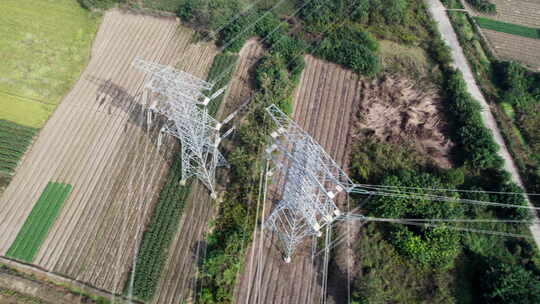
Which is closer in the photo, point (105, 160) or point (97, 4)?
point (105, 160)

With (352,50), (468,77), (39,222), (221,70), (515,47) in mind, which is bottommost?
(39,222)

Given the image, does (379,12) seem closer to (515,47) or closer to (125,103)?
(515,47)

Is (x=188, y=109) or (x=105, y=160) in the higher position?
(x=188, y=109)

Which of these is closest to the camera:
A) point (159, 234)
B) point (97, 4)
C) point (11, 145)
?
point (159, 234)

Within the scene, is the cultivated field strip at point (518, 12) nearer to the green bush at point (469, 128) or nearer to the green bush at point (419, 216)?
the green bush at point (469, 128)

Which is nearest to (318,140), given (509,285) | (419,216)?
(419,216)

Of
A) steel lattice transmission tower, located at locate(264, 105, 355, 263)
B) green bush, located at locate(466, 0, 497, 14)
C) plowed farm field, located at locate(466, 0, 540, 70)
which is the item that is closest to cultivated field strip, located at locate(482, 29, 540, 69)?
plowed farm field, located at locate(466, 0, 540, 70)

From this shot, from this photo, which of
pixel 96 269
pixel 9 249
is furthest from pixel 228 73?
pixel 9 249

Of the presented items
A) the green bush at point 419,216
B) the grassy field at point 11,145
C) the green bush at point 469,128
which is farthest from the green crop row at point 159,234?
the green bush at point 469,128
